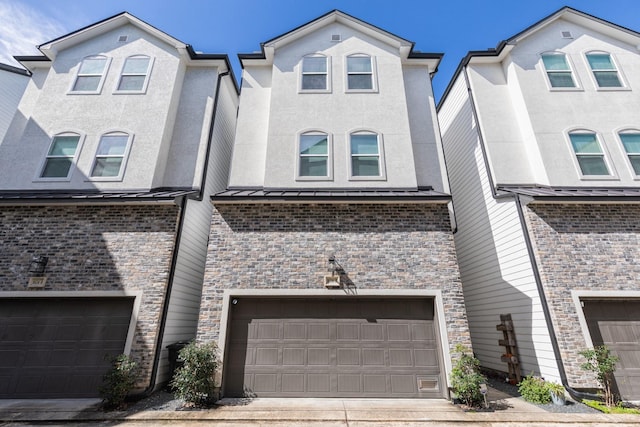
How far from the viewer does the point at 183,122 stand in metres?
9.75

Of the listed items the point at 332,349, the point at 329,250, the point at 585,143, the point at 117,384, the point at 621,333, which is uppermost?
the point at 585,143

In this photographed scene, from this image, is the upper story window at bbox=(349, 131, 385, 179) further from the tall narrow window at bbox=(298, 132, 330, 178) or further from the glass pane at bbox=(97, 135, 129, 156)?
the glass pane at bbox=(97, 135, 129, 156)

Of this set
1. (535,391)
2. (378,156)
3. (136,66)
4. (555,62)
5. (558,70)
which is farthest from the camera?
(136,66)

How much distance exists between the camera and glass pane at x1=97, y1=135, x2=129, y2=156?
8.91 metres

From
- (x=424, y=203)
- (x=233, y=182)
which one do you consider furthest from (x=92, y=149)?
(x=424, y=203)

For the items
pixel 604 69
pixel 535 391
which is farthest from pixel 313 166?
pixel 604 69

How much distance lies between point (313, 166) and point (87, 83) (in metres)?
7.86

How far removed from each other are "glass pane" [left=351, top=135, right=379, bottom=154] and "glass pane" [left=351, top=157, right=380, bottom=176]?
0.23 meters

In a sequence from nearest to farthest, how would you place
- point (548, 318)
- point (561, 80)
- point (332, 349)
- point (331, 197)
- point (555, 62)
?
point (548, 318) < point (332, 349) < point (331, 197) < point (561, 80) < point (555, 62)

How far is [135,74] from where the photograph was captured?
10.0m

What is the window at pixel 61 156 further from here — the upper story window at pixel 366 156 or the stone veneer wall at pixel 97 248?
the upper story window at pixel 366 156

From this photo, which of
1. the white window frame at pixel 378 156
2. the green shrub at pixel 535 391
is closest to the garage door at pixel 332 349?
the green shrub at pixel 535 391

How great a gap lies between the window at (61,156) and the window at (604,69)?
16.0 metres

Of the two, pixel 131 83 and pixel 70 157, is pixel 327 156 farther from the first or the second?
pixel 70 157
